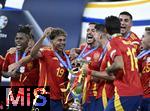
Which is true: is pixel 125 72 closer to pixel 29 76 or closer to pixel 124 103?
pixel 124 103

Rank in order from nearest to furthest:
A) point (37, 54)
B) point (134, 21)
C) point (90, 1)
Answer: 1. point (37, 54)
2. point (134, 21)
3. point (90, 1)

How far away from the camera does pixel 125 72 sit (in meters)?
8.64

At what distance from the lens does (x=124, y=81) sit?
28.4 ft

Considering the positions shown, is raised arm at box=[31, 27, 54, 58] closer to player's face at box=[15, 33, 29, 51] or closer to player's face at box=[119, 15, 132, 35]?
player's face at box=[15, 33, 29, 51]

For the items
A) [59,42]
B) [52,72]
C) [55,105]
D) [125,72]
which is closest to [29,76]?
[52,72]

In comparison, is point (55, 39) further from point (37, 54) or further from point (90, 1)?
point (90, 1)

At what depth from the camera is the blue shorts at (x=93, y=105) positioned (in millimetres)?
9981

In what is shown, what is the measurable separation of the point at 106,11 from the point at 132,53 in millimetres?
6552

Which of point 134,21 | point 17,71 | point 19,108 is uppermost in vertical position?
point 134,21

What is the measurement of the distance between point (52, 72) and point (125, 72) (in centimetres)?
167

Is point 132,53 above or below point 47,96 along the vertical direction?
above

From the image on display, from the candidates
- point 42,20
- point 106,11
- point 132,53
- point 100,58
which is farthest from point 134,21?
point 132,53

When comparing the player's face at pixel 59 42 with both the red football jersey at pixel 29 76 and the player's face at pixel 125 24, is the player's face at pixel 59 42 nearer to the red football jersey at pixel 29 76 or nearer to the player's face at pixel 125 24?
the red football jersey at pixel 29 76

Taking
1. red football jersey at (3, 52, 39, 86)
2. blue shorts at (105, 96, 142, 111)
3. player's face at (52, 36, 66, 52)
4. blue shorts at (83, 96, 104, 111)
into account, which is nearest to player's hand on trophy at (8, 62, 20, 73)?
red football jersey at (3, 52, 39, 86)
